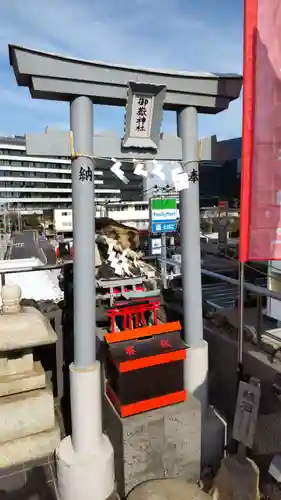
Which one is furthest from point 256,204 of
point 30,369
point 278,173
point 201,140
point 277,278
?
point 30,369

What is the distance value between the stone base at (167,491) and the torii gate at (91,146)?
0.43 m

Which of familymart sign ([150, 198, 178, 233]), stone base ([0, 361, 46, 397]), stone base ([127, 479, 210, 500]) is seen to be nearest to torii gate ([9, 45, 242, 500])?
stone base ([127, 479, 210, 500])

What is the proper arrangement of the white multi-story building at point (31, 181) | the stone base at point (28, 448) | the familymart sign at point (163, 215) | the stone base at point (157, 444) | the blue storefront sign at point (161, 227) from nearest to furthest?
1. the stone base at point (157, 444)
2. the stone base at point (28, 448)
3. the blue storefront sign at point (161, 227)
4. the familymart sign at point (163, 215)
5. the white multi-story building at point (31, 181)

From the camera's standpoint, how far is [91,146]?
373cm

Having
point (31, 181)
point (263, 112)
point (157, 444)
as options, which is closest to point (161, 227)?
point (157, 444)

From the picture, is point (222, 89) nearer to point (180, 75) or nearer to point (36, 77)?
point (180, 75)

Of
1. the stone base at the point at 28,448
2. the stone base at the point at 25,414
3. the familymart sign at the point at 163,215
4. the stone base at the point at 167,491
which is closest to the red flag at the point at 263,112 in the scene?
the stone base at the point at 167,491

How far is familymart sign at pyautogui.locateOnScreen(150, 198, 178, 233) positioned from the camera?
62.5 feet

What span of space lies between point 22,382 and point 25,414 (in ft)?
1.31

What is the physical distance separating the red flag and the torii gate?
2.55ft

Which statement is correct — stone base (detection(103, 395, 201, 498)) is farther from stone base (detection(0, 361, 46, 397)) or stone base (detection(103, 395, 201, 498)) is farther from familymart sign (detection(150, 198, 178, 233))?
familymart sign (detection(150, 198, 178, 233))

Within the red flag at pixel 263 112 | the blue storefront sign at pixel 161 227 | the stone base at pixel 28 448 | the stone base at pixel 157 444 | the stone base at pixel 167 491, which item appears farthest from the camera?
the blue storefront sign at pixel 161 227

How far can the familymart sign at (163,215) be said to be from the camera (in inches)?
750

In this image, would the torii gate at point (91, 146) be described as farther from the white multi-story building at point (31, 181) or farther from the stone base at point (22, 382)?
the white multi-story building at point (31, 181)
